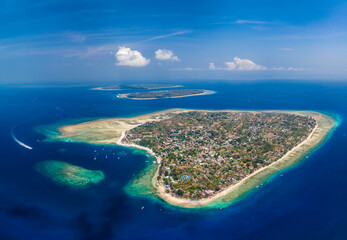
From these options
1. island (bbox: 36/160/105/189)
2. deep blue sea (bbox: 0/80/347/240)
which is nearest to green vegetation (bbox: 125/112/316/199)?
deep blue sea (bbox: 0/80/347/240)

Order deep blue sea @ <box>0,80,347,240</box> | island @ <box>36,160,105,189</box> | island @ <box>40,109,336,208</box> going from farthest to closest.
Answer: island @ <box>36,160,105,189</box>
island @ <box>40,109,336,208</box>
deep blue sea @ <box>0,80,347,240</box>

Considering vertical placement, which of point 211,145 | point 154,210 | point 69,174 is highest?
point 211,145

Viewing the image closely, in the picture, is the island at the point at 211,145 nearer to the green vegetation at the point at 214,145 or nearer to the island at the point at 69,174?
the green vegetation at the point at 214,145

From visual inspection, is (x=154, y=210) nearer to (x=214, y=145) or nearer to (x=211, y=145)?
(x=211, y=145)

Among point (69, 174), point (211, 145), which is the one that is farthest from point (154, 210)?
point (211, 145)

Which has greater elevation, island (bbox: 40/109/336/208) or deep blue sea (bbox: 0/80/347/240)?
island (bbox: 40/109/336/208)

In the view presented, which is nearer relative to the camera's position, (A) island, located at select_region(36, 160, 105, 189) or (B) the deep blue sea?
(B) the deep blue sea

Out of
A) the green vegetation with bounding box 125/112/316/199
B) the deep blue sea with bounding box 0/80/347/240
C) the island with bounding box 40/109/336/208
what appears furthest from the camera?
the green vegetation with bounding box 125/112/316/199

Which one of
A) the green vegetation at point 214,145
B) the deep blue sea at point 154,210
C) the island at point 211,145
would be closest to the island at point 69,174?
the deep blue sea at point 154,210

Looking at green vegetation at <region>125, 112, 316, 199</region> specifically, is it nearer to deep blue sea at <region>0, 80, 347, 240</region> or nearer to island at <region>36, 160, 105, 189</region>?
deep blue sea at <region>0, 80, 347, 240</region>
